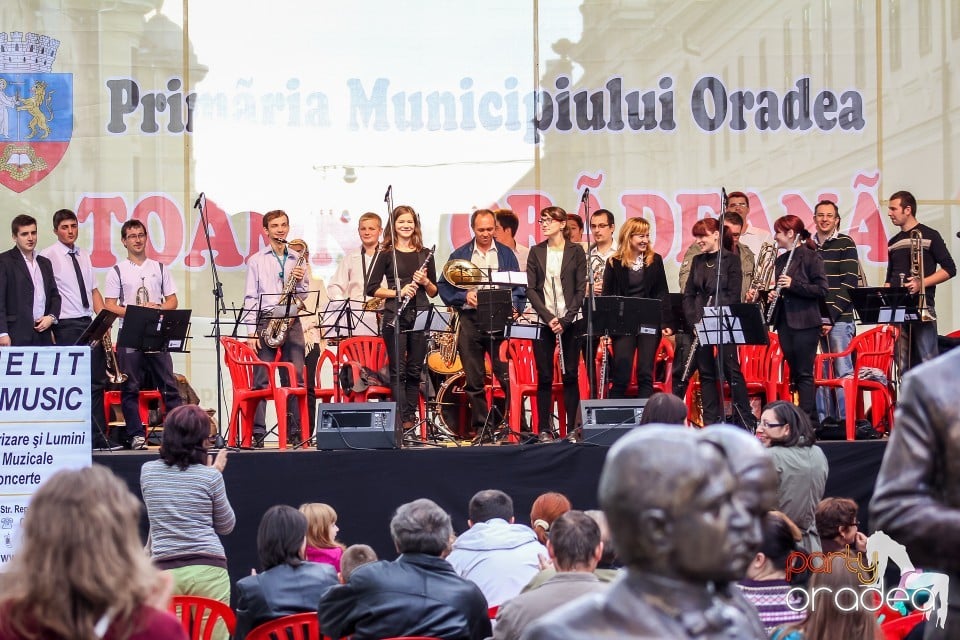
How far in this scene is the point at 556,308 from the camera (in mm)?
10055

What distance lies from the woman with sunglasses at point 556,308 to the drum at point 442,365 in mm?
1280

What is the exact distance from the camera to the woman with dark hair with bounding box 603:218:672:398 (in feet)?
33.2

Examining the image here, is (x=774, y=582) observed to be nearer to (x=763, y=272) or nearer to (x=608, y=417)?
(x=608, y=417)

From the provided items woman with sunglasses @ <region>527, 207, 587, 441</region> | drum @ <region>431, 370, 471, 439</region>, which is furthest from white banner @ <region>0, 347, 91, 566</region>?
drum @ <region>431, 370, 471, 439</region>

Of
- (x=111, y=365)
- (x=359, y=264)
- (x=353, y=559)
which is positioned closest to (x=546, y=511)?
(x=353, y=559)

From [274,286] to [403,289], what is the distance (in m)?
1.40

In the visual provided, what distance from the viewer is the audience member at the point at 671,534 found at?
69.7 inches

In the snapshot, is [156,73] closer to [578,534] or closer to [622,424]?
[622,424]

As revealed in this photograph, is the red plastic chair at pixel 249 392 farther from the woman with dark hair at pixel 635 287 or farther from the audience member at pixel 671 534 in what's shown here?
the audience member at pixel 671 534

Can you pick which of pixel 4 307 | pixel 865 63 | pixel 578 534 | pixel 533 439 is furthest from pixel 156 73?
pixel 578 534

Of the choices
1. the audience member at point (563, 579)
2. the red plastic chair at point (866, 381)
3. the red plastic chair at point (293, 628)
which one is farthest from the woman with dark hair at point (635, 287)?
the audience member at point (563, 579)

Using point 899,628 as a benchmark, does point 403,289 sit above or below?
above

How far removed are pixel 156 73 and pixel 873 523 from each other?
11.5m

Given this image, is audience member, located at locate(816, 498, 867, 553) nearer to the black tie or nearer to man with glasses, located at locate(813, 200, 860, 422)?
man with glasses, located at locate(813, 200, 860, 422)
